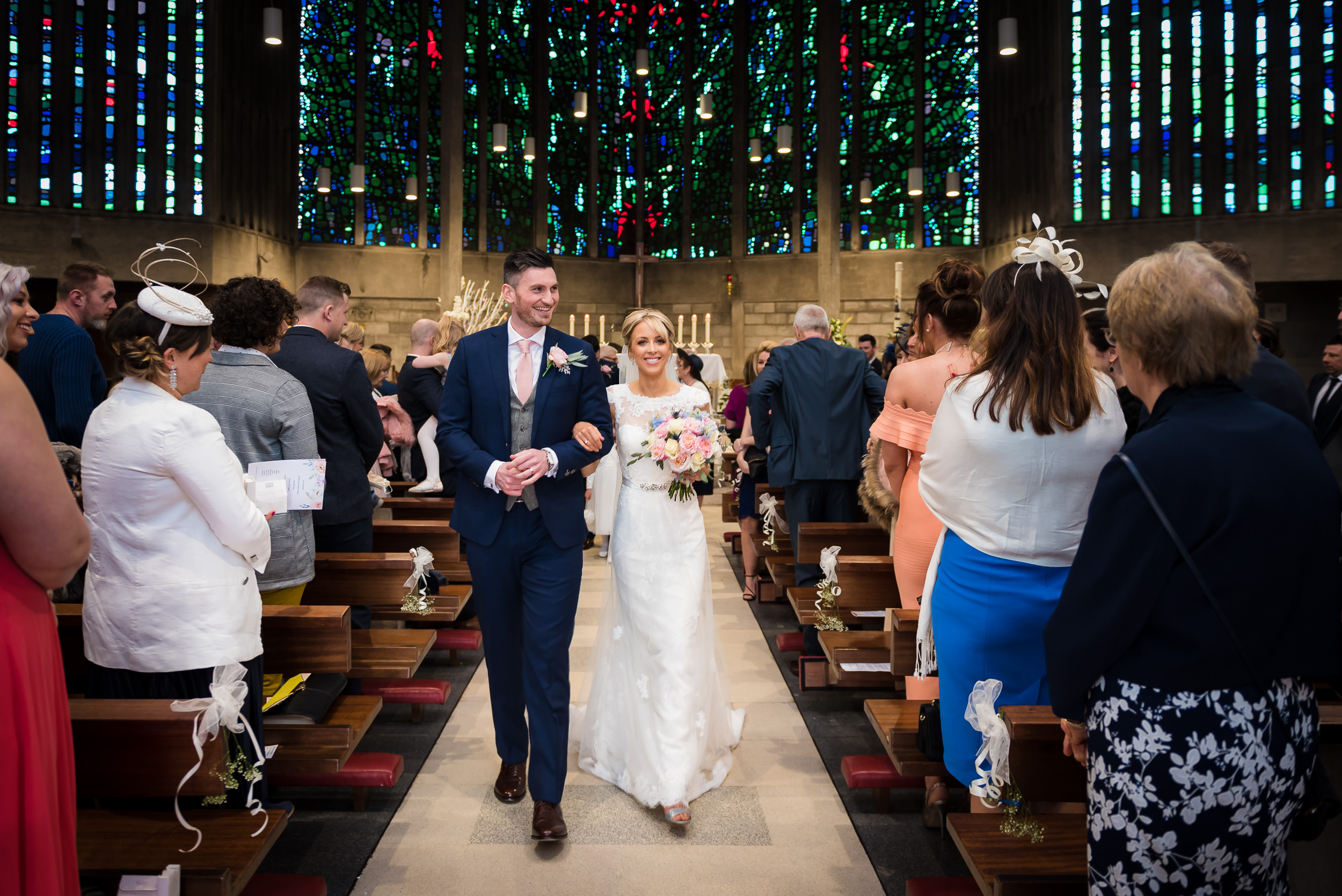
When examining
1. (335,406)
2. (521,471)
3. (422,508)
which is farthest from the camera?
(422,508)

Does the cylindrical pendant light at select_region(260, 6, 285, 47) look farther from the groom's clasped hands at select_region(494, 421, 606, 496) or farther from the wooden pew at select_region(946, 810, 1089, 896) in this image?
the wooden pew at select_region(946, 810, 1089, 896)

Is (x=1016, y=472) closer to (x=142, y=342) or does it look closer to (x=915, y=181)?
(x=142, y=342)

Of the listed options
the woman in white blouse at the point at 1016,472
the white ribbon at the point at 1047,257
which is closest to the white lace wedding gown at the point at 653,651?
the woman in white blouse at the point at 1016,472

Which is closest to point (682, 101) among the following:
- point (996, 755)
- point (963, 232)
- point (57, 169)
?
point (963, 232)

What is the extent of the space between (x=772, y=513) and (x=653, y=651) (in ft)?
8.24

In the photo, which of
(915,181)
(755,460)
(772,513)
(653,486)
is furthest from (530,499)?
(915,181)

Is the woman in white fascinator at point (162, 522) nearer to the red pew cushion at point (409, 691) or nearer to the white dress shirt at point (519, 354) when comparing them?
the white dress shirt at point (519, 354)

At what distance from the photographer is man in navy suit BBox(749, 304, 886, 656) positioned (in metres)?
4.86

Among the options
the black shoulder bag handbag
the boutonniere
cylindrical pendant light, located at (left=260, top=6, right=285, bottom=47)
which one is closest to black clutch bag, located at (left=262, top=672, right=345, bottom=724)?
the boutonniere

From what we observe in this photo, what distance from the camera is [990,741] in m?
1.98

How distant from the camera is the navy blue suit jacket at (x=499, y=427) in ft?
9.50

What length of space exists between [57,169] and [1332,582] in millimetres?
14239

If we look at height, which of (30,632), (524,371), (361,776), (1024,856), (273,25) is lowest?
(361,776)

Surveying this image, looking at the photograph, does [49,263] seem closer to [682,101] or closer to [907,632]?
[682,101]
